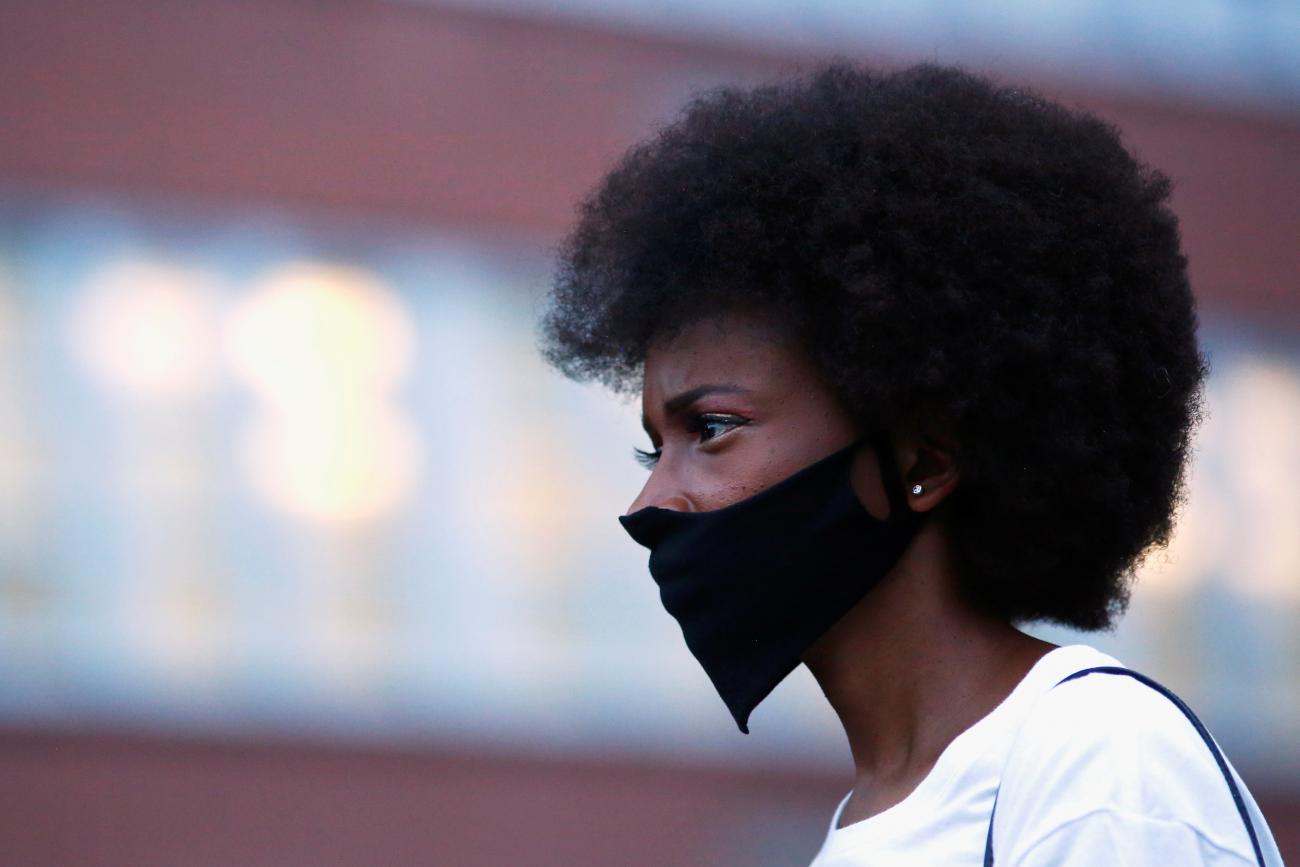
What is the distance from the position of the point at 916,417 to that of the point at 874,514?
0.18 metres

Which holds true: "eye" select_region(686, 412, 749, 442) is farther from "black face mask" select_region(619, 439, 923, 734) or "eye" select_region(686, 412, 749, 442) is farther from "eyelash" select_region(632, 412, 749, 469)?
"black face mask" select_region(619, 439, 923, 734)

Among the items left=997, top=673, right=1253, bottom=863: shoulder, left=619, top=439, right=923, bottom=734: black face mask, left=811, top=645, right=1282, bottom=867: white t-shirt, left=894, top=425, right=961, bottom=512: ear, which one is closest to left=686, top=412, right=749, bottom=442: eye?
left=619, top=439, right=923, bottom=734: black face mask

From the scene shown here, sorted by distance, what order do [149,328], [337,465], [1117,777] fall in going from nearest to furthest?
[1117,777] < [149,328] < [337,465]

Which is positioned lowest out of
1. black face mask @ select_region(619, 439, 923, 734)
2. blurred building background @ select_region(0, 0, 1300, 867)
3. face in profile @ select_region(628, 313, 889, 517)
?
black face mask @ select_region(619, 439, 923, 734)

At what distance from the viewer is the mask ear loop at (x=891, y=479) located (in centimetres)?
269

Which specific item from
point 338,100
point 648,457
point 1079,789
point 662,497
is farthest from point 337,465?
point 1079,789

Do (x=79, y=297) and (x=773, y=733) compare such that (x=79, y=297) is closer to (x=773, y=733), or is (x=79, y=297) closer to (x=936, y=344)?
(x=773, y=733)

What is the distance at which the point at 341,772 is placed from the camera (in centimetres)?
897

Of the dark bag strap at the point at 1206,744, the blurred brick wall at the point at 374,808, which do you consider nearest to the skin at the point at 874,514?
the dark bag strap at the point at 1206,744

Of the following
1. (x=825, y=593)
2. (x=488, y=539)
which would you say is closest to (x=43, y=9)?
(x=488, y=539)

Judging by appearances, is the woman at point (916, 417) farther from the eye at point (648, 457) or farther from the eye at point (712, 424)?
the eye at point (648, 457)

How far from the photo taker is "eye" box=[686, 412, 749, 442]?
2.75m

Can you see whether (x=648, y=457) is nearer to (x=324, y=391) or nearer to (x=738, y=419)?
(x=738, y=419)

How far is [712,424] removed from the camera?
278 centimetres
